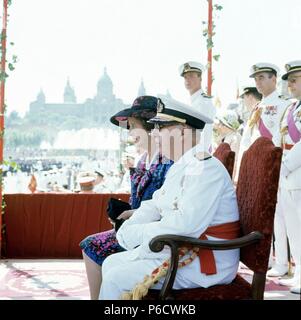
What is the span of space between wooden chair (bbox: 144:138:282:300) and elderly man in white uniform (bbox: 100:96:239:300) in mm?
35

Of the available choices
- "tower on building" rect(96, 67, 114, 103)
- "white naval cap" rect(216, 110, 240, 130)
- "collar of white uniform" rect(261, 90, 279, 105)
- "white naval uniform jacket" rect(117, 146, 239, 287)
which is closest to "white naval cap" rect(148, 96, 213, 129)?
"white naval uniform jacket" rect(117, 146, 239, 287)

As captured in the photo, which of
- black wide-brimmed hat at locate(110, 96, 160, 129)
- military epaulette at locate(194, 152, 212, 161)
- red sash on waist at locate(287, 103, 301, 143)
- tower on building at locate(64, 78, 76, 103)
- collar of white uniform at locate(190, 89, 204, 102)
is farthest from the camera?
tower on building at locate(64, 78, 76, 103)

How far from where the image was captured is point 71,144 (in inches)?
2552

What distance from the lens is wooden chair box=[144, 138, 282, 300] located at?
1.75 m

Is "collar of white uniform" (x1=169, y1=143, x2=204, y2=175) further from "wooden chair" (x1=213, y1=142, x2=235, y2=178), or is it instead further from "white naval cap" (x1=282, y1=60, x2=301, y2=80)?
"white naval cap" (x1=282, y1=60, x2=301, y2=80)

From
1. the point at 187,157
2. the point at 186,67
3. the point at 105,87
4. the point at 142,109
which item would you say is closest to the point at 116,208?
the point at 142,109

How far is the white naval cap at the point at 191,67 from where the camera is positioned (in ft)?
14.1

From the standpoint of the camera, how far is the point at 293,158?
327 cm

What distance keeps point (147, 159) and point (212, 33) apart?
239 centimetres

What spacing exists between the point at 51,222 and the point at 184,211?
3158 mm

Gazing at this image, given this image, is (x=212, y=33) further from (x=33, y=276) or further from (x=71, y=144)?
(x=71, y=144)

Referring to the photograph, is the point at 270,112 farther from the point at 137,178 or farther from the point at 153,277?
the point at 153,277
